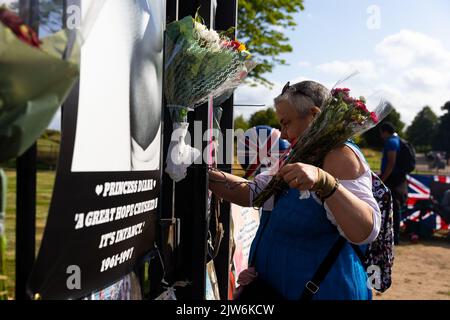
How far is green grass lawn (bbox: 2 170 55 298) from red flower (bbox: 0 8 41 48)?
1.30 ft

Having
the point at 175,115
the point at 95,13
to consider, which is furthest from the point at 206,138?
the point at 95,13

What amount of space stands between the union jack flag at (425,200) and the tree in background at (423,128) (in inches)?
2684

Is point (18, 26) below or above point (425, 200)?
above

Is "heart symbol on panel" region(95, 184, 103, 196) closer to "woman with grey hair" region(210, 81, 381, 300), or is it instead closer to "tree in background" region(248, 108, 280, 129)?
"woman with grey hair" region(210, 81, 381, 300)

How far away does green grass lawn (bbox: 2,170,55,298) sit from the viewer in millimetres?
1428

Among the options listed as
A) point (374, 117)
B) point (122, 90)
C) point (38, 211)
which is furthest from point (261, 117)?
point (38, 211)

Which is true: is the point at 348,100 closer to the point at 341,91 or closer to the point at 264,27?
the point at 341,91

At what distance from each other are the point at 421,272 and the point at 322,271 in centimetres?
555

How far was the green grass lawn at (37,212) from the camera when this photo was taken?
1428mm

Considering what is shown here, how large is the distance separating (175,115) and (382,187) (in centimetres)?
120

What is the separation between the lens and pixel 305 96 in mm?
2549

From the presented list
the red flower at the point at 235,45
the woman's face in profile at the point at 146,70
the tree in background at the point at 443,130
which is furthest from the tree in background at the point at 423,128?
the woman's face in profile at the point at 146,70

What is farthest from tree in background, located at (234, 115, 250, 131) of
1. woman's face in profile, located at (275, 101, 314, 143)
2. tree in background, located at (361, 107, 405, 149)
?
woman's face in profile, located at (275, 101, 314, 143)

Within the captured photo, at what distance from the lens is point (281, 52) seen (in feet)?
61.9
